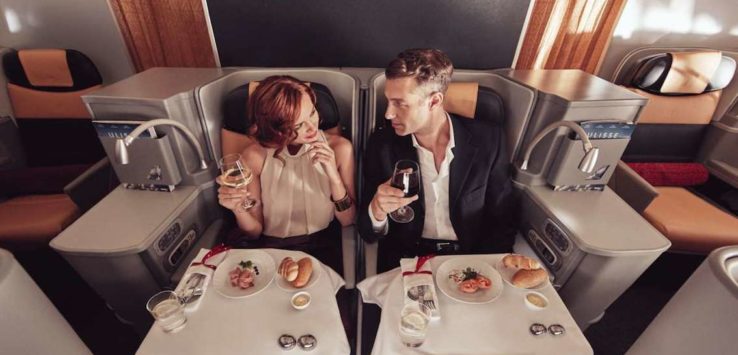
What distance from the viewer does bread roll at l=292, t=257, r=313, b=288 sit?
121 cm

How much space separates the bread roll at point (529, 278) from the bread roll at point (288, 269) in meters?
0.77

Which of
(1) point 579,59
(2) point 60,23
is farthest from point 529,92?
(2) point 60,23

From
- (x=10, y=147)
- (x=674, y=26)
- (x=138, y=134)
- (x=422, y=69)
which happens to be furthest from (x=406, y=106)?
(x=10, y=147)

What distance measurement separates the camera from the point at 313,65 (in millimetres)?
2336

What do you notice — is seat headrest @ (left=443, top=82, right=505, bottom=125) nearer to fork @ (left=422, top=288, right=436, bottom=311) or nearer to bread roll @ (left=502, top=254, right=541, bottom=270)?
bread roll @ (left=502, top=254, right=541, bottom=270)

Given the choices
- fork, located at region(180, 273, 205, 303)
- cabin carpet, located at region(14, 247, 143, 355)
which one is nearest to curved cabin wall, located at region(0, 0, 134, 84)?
cabin carpet, located at region(14, 247, 143, 355)

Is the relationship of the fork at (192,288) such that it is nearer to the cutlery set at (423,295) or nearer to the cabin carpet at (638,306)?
the cutlery set at (423,295)

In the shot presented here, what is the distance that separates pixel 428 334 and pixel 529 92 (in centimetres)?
126

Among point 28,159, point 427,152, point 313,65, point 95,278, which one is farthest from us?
point 28,159

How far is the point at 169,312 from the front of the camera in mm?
1083

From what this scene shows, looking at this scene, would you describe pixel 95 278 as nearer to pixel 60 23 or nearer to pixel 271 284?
pixel 271 284

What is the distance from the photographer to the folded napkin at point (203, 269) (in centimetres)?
115

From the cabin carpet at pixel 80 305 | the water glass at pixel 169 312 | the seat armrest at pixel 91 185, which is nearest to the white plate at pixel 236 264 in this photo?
the water glass at pixel 169 312

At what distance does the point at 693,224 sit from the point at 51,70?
13.5ft
